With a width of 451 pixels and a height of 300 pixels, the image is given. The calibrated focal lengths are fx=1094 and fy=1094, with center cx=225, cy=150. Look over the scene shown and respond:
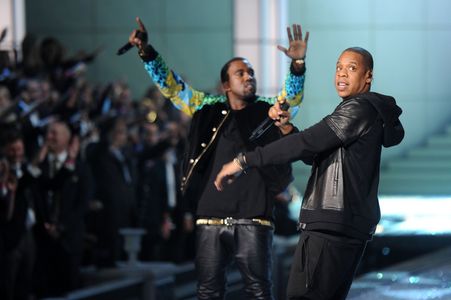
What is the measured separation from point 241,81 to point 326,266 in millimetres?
1625

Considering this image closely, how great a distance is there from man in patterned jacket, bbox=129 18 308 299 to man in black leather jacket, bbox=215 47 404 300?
1.08 metres

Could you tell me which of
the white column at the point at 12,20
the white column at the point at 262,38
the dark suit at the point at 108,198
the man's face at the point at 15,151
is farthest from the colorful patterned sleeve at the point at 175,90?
the white column at the point at 262,38

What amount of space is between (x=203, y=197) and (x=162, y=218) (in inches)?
195

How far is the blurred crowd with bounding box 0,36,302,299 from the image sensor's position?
27.6 feet

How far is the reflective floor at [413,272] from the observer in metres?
6.36

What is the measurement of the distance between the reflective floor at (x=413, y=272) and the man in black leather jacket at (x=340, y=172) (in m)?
1.52

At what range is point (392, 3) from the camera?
60.2 feet

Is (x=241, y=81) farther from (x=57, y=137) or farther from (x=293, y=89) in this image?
(x=57, y=137)

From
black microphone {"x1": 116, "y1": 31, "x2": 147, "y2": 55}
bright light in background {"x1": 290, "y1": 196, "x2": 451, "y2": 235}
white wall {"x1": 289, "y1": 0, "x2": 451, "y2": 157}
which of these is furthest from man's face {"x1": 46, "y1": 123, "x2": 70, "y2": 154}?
white wall {"x1": 289, "y1": 0, "x2": 451, "y2": 157}

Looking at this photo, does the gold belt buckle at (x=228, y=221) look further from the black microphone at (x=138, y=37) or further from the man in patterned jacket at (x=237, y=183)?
the black microphone at (x=138, y=37)

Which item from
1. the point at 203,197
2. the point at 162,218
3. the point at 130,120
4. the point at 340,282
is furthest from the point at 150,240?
the point at 340,282

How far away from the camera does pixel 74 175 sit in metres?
9.25

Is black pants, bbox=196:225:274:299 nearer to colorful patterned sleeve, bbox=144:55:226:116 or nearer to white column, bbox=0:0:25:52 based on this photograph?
colorful patterned sleeve, bbox=144:55:226:116

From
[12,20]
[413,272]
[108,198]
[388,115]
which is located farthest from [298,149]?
[12,20]
